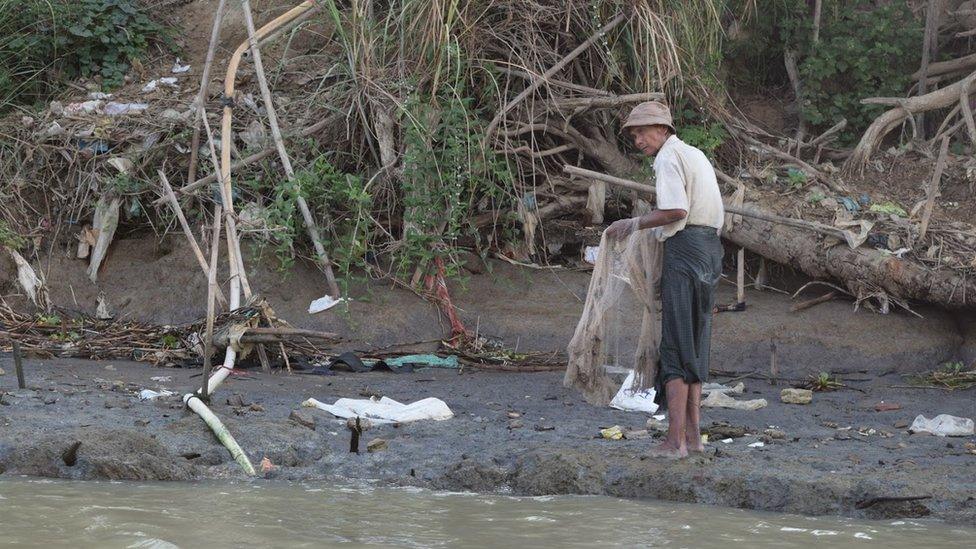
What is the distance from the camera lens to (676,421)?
194 inches

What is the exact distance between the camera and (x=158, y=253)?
888cm

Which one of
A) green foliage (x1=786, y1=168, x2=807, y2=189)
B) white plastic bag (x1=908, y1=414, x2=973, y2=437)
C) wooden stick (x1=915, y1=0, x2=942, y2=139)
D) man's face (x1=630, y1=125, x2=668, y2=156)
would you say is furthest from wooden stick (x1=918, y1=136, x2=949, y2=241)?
man's face (x1=630, y1=125, x2=668, y2=156)

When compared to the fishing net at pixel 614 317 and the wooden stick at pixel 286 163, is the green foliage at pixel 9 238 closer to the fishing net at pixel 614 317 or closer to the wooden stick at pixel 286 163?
the wooden stick at pixel 286 163

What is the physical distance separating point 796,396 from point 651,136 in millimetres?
2415

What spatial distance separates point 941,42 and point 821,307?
295 centimetres

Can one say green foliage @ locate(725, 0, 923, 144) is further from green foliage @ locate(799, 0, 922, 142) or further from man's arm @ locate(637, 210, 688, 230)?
man's arm @ locate(637, 210, 688, 230)

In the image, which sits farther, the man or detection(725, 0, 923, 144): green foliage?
detection(725, 0, 923, 144): green foliage

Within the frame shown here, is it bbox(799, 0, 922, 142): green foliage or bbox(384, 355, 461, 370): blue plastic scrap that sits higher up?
bbox(799, 0, 922, 142): green foliage

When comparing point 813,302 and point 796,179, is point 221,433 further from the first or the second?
point 796,179

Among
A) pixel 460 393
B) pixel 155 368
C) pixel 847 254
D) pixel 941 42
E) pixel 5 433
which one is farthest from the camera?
pixel 941 42

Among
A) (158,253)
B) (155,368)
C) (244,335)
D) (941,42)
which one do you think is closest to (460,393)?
(244,335)

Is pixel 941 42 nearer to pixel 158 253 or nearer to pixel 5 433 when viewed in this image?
pixel 158 253

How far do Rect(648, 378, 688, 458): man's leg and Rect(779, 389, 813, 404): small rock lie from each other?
78.1 inches

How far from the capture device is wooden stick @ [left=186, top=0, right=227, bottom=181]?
7.75 meters
